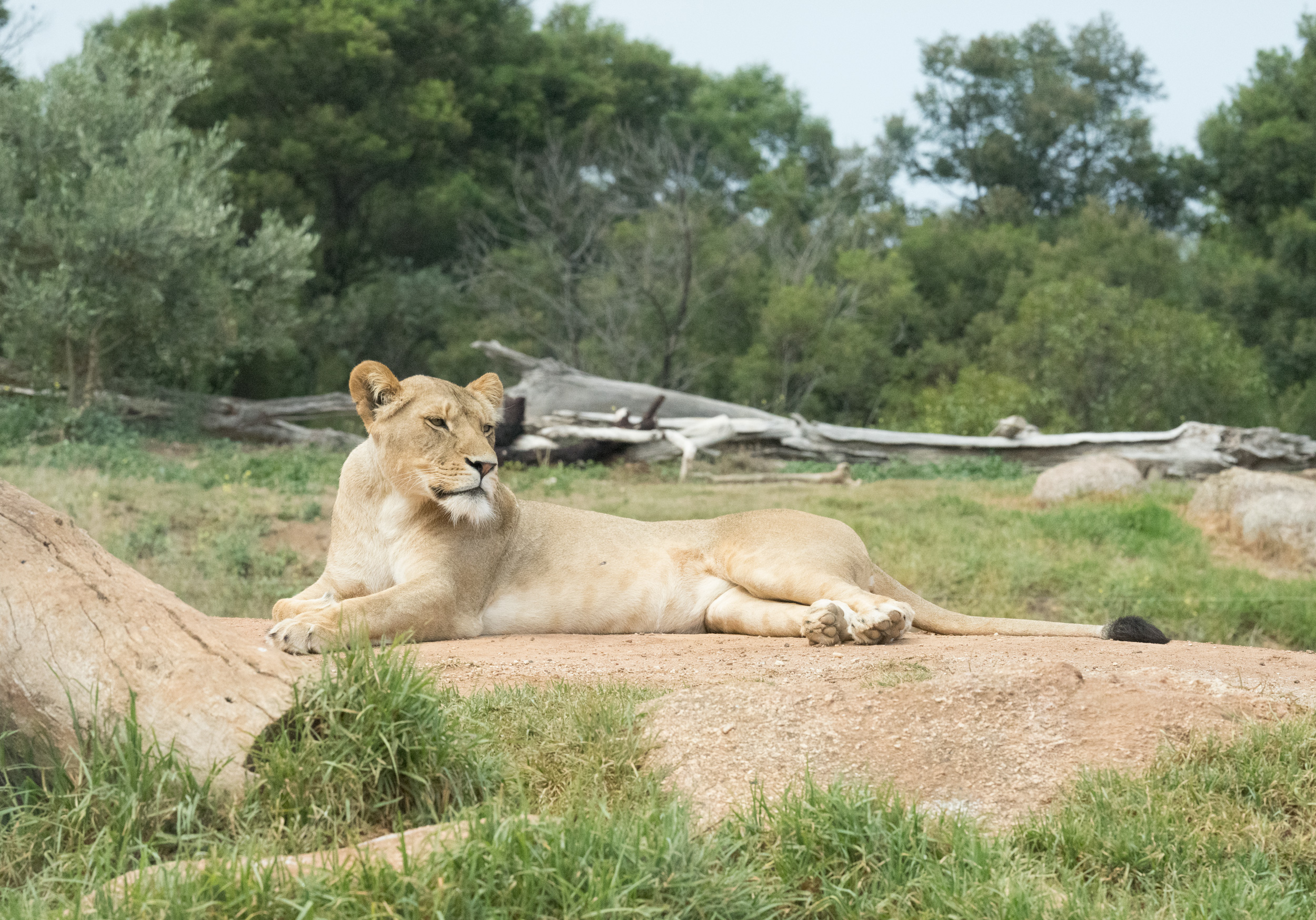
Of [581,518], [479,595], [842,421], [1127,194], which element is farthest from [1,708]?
[1127,194]

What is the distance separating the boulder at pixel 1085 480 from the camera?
1350 centimetres

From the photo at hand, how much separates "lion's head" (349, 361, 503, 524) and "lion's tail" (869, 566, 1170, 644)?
2.00 metres

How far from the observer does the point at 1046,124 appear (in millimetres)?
39125

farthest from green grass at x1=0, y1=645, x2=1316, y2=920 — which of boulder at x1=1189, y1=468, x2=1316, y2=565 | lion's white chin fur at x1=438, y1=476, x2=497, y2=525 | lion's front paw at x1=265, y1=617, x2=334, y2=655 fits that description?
boulder at x1=1189, y1=468, x2=1316, y2=565

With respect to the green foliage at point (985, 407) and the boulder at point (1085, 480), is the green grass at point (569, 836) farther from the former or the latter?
the green foliage at point (985, 407)

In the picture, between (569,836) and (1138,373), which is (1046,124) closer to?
(1138,373)

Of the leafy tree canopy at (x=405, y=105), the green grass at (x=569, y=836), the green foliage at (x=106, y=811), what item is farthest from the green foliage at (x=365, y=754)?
the leafy tree canopy at (x=405, y=105)

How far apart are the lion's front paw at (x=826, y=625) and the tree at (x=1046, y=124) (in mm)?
36814

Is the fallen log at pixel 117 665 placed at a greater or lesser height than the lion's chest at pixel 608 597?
greater

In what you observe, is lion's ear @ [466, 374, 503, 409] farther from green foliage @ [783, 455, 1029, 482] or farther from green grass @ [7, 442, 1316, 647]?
green foliage @ [783, 455, 1029, 482]

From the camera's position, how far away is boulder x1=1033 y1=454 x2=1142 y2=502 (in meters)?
13.5

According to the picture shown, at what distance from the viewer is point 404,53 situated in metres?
33.9

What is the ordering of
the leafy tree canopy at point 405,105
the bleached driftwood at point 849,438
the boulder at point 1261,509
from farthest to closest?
the leafy tree canopy at point 405,105
the bleached driftwood at point 849,438
the boulder at point 1261,509

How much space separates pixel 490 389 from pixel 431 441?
619 mm
